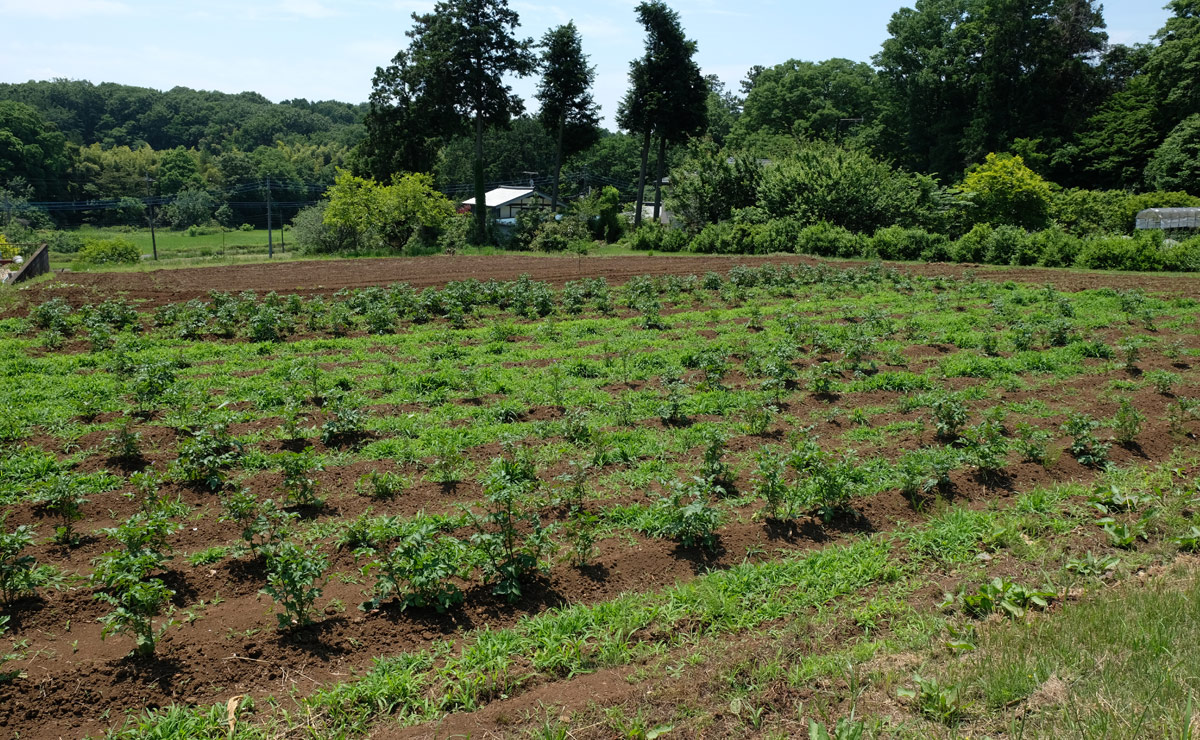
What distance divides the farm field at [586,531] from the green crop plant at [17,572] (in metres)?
0.03

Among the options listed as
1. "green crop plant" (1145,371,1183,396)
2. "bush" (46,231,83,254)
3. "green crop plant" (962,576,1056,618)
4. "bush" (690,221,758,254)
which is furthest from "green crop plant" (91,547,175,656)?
"bush" (46,231,83,254)

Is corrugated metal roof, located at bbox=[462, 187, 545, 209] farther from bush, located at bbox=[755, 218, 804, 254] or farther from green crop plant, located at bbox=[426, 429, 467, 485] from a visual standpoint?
green crop plant, located at bbox=[426, 429, 467, 485]

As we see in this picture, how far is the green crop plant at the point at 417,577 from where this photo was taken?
499 centimetres

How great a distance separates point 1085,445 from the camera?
8016 millimetres

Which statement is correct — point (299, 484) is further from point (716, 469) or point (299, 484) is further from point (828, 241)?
point (828, 241)

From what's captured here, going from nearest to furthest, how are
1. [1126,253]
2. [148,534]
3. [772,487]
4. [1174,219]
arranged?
[148,534] < [772,487] < [1126,253] < [1174,219]

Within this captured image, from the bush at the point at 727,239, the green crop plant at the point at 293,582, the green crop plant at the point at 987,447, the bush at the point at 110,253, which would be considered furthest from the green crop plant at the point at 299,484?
the bush at the point at 110,253

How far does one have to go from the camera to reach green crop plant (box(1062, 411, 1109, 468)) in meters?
7.83

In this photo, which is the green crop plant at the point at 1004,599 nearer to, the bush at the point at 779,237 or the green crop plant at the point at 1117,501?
the green crop plant at the point at 1117,501

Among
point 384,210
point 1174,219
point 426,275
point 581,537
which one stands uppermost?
point 384,210

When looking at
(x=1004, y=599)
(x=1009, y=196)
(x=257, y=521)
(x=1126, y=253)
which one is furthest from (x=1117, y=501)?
(x=1009, y=196)

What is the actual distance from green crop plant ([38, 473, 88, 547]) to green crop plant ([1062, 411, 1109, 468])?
32.3 feet

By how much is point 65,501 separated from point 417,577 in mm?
3374

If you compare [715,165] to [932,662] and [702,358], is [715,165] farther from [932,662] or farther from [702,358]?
[932,662]
